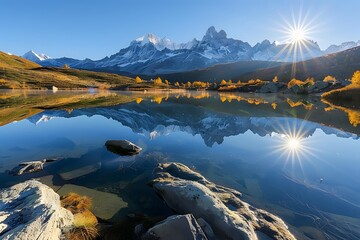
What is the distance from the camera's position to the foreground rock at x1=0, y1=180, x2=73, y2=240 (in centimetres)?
721

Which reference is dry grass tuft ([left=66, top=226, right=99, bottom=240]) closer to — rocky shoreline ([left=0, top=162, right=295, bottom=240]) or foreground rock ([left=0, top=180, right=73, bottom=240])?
rocky shoreline ([left=0, top=162, right=295, bottom=240])

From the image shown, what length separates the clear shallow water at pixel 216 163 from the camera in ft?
36.9

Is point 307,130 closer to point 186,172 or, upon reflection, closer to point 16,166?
point 186,172

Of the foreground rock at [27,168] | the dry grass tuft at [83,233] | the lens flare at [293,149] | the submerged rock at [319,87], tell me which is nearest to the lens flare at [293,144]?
the lens flare at [293,149]

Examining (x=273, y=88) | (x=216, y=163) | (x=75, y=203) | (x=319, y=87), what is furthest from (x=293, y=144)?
(x=273, y=88)

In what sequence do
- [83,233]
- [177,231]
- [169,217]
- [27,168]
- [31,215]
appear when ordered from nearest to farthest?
[177,231] → [31,215] → [83,233] → [169,217] → [27,168]

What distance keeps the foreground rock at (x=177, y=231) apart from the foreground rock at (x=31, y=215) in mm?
2814

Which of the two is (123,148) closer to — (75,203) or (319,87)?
(75,203)

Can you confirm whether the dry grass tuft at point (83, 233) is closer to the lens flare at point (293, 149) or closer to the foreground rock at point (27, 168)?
the foreground rock at point (27, 168)

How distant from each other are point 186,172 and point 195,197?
3.77 meters

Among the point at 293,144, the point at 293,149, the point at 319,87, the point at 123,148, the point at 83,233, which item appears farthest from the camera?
the point at 319,87

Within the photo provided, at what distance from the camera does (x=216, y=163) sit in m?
17.6

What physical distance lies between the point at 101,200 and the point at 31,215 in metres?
3.86

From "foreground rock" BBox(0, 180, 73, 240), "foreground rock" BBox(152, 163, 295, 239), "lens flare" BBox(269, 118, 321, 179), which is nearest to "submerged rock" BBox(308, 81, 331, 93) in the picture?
"lens flare" BBox(269, 118, 321, 179)
